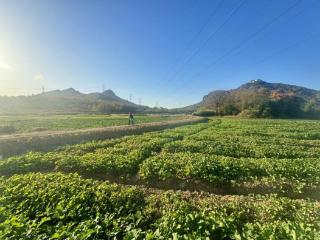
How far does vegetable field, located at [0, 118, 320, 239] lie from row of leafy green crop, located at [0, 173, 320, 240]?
1.1 inches

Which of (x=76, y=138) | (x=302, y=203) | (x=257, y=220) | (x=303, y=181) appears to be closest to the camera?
(x=257, y=220)

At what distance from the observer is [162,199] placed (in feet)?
27.2

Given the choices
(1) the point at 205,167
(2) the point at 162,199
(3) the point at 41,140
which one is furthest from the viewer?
(3) the point at 41,140

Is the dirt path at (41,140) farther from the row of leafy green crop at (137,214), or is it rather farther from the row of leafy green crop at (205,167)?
the row of leafy green crop at (137,214)

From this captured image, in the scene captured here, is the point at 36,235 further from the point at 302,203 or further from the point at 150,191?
the point at 302,203

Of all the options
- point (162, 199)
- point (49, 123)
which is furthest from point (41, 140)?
point (49, 123)

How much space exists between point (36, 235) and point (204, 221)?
4.26m

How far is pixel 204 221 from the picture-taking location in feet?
20.2

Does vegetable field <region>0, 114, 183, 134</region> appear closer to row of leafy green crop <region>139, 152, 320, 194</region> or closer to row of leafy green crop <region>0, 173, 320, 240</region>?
row of leafy green crop <region>139, 152, 320, 194</region>

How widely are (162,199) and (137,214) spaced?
59.1 inches

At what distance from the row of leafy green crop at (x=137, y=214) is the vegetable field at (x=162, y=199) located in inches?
1.1

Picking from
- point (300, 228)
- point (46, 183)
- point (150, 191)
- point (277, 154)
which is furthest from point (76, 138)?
point (300, 228)

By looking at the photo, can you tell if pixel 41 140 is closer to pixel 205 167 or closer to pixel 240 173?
pixel 205 167

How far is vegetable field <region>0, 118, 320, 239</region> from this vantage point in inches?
226
